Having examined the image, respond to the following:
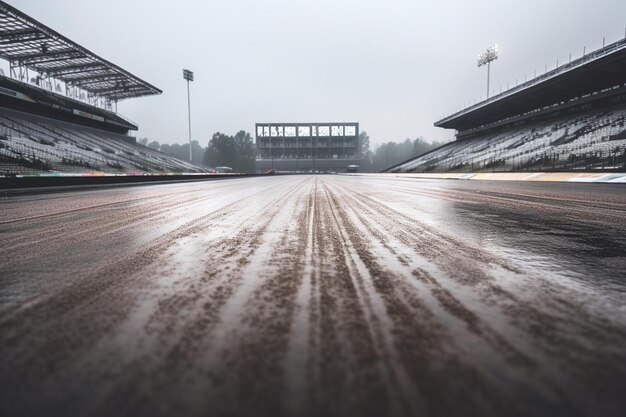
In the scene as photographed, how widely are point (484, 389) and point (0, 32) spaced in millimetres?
35082

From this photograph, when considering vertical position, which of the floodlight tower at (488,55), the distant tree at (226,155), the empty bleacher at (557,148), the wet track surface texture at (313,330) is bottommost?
the wet track surface texture at (313,330)

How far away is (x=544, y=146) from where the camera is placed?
23469mm

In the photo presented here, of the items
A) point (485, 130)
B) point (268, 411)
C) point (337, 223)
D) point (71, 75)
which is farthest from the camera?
point (485, 130)

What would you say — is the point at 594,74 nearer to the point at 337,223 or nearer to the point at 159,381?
the point at 337,223

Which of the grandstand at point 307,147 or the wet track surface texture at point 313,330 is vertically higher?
the grandstand at point 307,147

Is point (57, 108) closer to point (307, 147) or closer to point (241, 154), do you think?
point (307, 147)

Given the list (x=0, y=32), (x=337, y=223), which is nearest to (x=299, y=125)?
(x=0, y=32)

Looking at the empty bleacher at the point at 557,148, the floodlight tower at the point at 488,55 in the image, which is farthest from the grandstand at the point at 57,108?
the floodlight tower at the point at 488,55

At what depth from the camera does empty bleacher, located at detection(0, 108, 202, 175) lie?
752 inches

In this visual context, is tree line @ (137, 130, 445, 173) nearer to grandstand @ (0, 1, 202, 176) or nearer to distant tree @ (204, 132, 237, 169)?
distant tree @ (204, 132, 237, 169)

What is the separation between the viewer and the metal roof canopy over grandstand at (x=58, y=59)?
76.1ft

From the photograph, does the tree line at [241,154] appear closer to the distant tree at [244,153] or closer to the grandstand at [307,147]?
the distant tree at [244,153]

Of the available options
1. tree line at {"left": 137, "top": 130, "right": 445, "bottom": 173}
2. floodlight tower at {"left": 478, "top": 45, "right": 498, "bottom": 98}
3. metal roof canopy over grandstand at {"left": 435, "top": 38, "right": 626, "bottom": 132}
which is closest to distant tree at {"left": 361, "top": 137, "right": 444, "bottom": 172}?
tree line at {"left": 137, "top": 130, "right": 445, "bottom": 173}

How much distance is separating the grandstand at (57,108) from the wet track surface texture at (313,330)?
21.0 m
